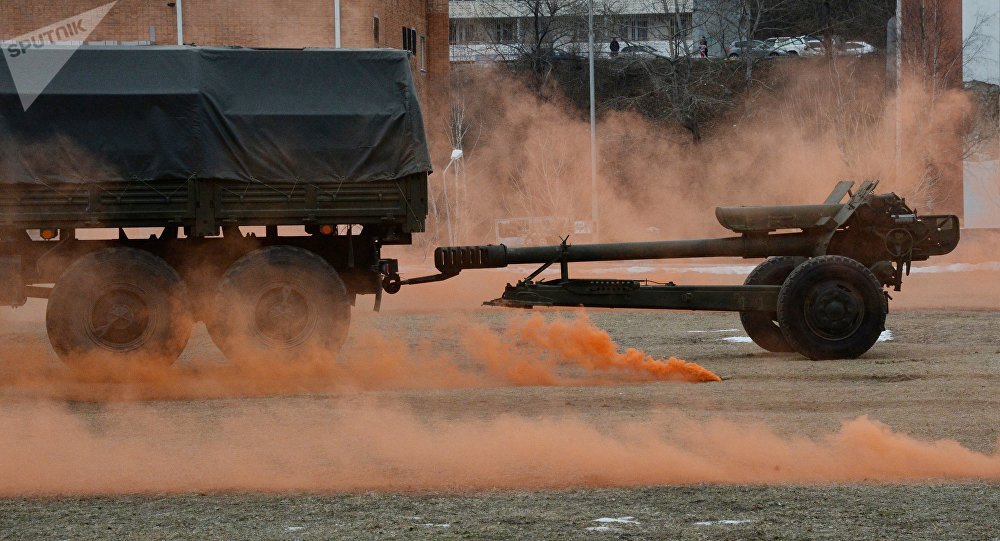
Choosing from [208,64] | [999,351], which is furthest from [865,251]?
[208,64]

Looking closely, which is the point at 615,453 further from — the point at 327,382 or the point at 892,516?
the point at 327,382

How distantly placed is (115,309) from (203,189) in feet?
5.34

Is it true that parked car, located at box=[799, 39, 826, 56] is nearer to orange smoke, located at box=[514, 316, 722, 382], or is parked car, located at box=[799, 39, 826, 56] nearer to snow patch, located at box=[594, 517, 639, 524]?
orange smoke, located at box=[514, 316, 722, 382]

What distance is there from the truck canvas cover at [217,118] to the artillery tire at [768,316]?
14.9 ft

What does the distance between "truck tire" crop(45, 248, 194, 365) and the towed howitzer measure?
256 cm

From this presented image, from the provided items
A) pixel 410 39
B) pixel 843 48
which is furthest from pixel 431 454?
pixel 843 48

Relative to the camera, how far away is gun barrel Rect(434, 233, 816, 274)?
50.3ft

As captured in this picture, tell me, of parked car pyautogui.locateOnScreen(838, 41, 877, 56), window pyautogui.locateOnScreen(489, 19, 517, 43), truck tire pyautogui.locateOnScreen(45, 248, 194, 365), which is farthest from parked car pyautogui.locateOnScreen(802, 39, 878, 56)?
truck tire pyautogui.locateOnScreen(45, 248, 194, 365)

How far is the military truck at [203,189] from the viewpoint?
14.4m

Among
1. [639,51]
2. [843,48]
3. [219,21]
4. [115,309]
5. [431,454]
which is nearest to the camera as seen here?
[431,454]

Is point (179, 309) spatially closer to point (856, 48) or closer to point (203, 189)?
point (203, 189)

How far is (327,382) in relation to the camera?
47.7 ft

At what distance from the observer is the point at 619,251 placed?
51.9 ft

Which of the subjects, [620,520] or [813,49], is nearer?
[620,520]
